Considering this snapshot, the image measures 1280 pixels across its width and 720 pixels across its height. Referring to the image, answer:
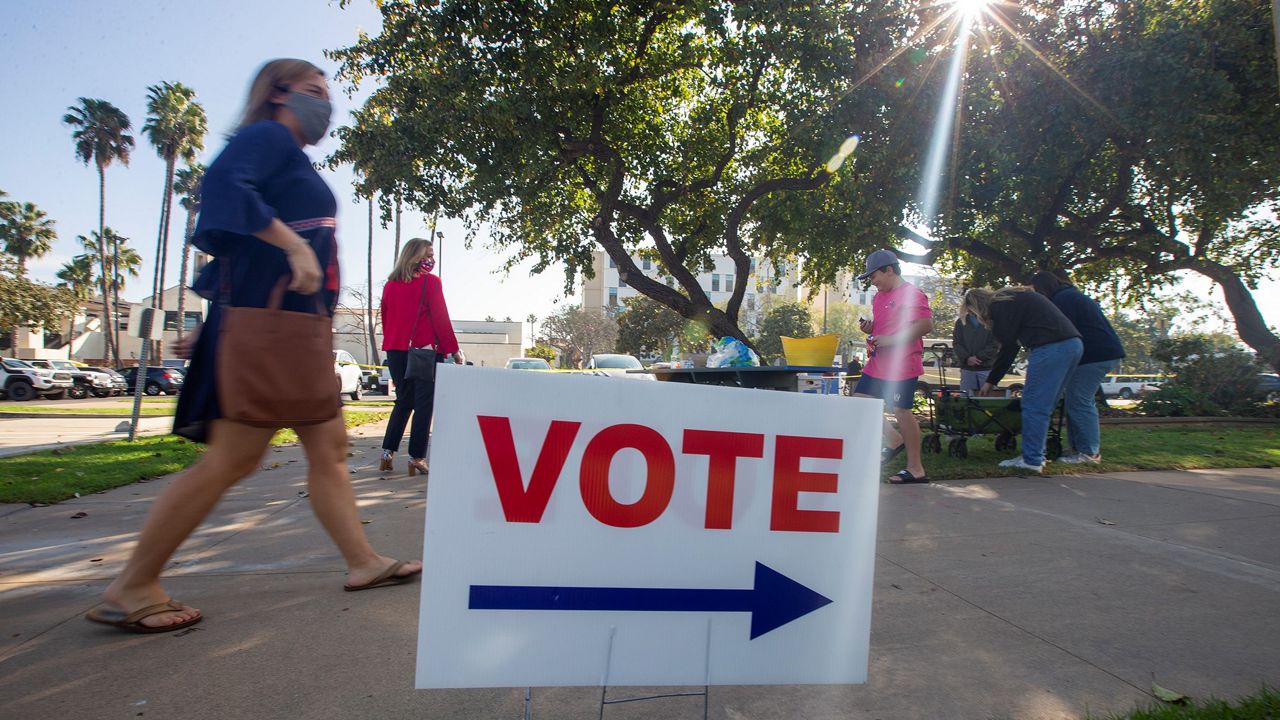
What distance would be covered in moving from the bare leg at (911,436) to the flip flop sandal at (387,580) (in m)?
4.06

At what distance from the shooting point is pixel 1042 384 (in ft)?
20.0

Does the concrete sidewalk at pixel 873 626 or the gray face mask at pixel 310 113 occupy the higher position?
the gray face mask at pixel 310 113

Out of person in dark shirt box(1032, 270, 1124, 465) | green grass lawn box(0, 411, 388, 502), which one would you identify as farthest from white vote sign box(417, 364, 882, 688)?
person in dark shirt box(1032, 270, 1124, 465)

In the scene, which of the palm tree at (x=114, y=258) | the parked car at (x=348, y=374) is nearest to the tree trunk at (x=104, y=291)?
the palm tree at (x=114, y=258)


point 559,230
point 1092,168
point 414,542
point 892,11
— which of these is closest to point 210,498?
point 414,542

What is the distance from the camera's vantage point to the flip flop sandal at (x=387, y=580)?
289 centimetres

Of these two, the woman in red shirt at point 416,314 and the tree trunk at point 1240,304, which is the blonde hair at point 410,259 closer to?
the woman in red shirt at point 416,314

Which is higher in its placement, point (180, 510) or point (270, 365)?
point (270, 365)

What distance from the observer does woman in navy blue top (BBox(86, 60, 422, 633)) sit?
234cm

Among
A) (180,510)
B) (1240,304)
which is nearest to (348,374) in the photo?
(180,510)

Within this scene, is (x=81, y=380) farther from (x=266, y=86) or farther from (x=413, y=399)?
(x=266, y=86)

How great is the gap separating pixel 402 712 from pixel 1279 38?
583cm

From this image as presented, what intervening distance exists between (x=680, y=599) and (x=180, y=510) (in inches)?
69.8

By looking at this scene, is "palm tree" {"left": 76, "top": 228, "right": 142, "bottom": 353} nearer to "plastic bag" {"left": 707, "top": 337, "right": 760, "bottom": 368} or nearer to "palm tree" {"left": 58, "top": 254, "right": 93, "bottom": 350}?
"palm tree" {"left": 58, "top": 254, "right": 93, "bottom": 350}
